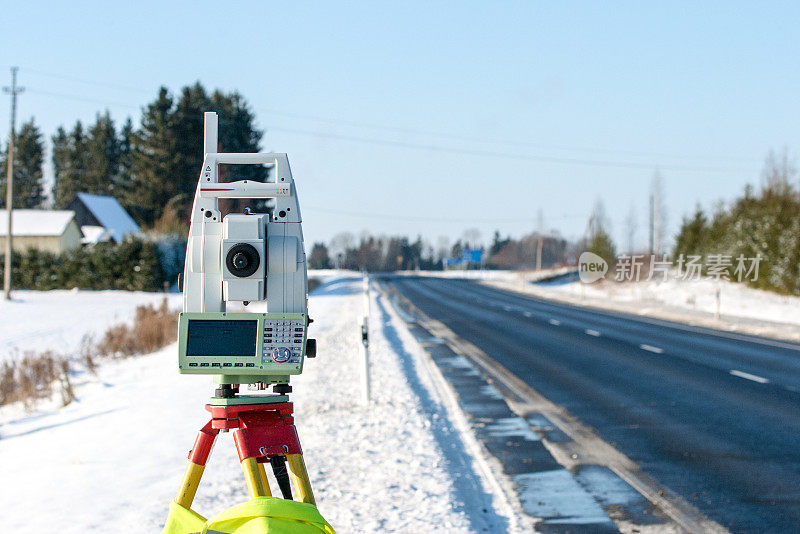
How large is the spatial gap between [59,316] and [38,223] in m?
30.1

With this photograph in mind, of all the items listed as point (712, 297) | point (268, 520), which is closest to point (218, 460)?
point (268, 520)

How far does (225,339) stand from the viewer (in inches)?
126

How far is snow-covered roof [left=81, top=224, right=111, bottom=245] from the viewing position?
6303 centimetres

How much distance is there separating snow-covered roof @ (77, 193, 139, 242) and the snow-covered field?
184ft

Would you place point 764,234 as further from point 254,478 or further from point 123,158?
point 123,158

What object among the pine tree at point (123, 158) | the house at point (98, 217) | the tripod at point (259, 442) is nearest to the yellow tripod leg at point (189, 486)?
the tripod at point (259, 442)

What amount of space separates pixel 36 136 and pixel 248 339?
12368 cm

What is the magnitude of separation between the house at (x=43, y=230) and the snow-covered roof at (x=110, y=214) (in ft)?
13.5

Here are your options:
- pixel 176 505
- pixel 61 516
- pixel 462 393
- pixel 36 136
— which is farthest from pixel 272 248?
pixel 36 136

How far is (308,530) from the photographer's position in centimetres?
235

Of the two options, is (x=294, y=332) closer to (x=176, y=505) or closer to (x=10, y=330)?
(x=176, y=505)

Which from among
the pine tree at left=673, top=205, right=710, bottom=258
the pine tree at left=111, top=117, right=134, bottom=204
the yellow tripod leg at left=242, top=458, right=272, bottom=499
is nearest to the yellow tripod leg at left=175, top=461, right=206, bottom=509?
the yellow tripod leg at left=242, top=458, right=272, bottom=499

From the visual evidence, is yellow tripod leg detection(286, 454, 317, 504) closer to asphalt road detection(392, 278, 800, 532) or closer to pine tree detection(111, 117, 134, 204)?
asphalt road detection(392, 278, 800, 532)

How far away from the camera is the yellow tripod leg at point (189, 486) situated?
123 inches
